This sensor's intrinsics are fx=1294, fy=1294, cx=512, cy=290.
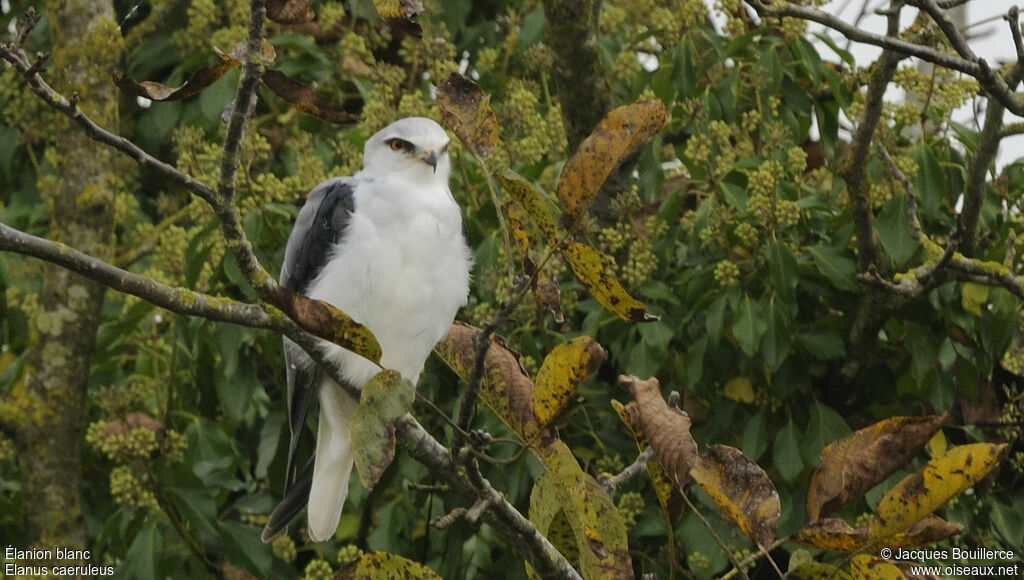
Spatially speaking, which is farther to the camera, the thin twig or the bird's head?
the bird's head

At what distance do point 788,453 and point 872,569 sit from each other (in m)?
1.71

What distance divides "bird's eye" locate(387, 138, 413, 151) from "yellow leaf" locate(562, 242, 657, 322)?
71.9 inches

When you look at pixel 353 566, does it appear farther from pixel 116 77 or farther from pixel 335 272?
pixel 335 272

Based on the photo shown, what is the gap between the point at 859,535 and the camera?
6.28 feet

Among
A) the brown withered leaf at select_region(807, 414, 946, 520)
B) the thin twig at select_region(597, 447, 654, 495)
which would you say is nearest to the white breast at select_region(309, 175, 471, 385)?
the thin twig at select_region(597, 447, 654, 495)

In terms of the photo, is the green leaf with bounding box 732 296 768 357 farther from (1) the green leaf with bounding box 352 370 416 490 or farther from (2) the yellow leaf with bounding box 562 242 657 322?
(1) the green leaf with bounding box 352 370 416 490

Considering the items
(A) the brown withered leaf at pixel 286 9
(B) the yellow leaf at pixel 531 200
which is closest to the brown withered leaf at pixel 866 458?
(B) the yellow leaf at pixel 531 200

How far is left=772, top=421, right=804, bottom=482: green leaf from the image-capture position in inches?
142

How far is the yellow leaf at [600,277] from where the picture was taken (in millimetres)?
1900

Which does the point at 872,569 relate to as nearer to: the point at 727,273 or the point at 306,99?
the point at 306,99

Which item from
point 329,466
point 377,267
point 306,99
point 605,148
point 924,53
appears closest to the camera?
point 605,148

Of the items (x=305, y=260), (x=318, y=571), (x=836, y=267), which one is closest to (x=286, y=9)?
(x=305, y=260)

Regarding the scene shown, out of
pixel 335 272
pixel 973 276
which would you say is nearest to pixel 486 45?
pixel 335 272

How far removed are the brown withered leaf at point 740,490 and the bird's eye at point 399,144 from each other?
1922mm
